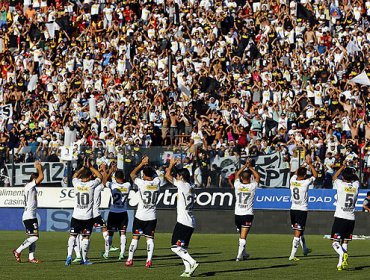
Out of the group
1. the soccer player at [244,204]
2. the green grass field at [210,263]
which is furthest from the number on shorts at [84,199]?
the soccer player at [244,204]

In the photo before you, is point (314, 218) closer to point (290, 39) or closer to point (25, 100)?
point (290, 39)

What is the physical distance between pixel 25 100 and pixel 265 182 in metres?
15.4

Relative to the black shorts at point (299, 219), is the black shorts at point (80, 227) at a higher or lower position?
higher

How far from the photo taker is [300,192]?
28.4 meters

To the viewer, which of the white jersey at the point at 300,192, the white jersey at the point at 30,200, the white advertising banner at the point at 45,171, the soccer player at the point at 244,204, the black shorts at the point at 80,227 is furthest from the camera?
the white advertising banner at the point at 45,171

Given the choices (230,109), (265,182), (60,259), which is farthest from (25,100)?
(60,259)

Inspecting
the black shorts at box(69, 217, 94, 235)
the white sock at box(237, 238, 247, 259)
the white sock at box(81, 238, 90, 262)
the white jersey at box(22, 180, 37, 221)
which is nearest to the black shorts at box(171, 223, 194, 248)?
the black shorts at box(69, 217, 94, 235)

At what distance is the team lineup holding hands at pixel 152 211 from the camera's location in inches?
942

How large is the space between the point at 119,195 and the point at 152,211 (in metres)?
3.53

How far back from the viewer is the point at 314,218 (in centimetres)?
3938

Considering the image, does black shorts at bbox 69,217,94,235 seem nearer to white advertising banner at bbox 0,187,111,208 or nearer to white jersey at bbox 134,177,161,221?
white jersey at bbox 134,177,161,221

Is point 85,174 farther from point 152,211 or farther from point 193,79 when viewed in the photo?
point 193,79

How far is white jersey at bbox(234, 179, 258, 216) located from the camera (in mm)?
27750

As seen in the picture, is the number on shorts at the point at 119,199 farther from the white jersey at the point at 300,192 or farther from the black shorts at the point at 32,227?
the white jersey at the point at 300,192
